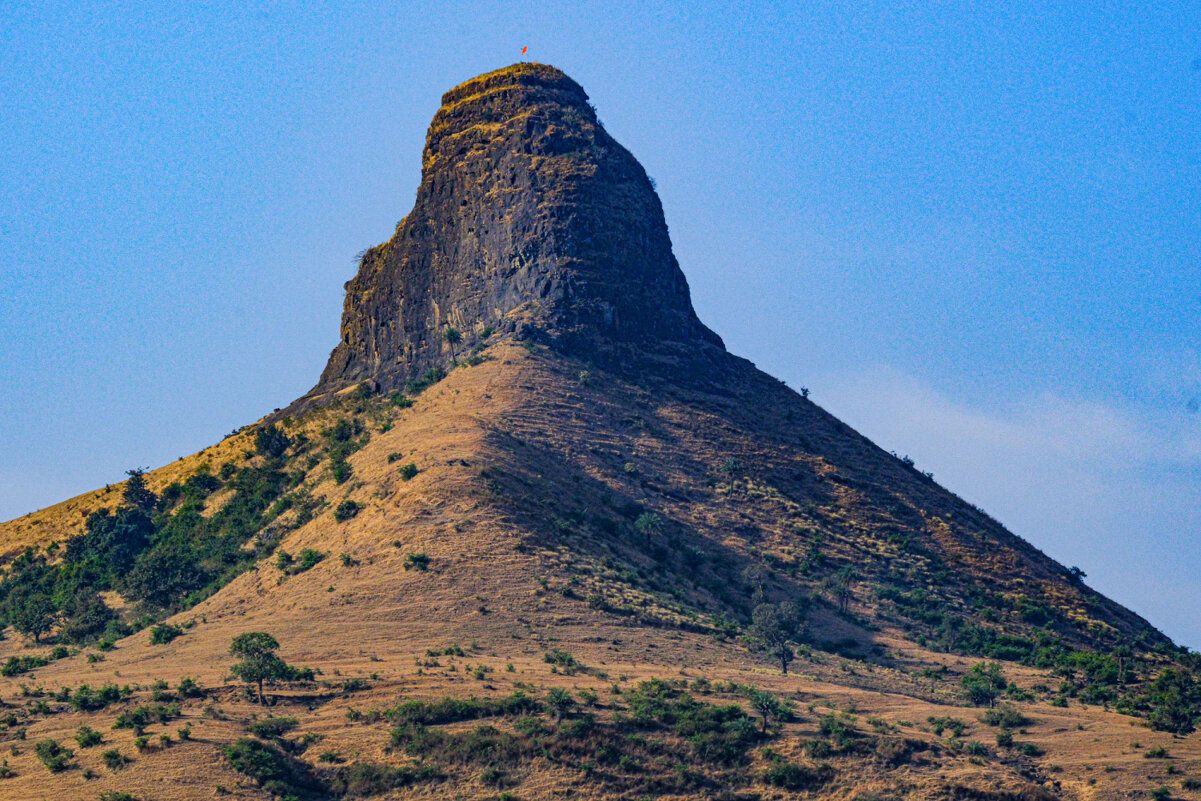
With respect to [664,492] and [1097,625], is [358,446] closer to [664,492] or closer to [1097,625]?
[664,492]

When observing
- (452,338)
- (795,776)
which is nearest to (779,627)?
(795,776)

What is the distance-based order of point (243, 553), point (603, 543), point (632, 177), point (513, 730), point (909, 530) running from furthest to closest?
point (632, 177) < point (909, 530) < point (243, 553) < point (603, 543) < point (513, 730)

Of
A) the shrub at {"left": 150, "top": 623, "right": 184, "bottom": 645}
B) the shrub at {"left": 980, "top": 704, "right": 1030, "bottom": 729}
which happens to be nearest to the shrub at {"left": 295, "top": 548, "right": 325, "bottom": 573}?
the shrub at {"left": 150, "top": 623, "right": 184, "bottom": 645}

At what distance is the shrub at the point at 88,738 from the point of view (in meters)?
53.8

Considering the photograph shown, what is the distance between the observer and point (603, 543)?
264 ft

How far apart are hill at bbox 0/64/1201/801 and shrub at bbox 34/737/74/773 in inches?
6.3

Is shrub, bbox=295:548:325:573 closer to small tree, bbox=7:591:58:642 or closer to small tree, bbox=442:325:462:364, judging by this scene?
small tree, bbox=7:591:58:642

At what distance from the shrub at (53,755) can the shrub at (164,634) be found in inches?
674

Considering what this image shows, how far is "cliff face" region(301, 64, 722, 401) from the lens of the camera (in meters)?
104

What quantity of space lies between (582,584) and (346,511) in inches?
630

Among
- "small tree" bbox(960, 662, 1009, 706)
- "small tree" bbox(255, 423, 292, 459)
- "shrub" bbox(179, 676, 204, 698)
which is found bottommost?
"shrub" bbox(179, 676, 204, 698)

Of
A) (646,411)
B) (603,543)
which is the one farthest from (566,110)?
(603,543)

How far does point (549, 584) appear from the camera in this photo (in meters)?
72.4

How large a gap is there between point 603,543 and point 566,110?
46812mm
